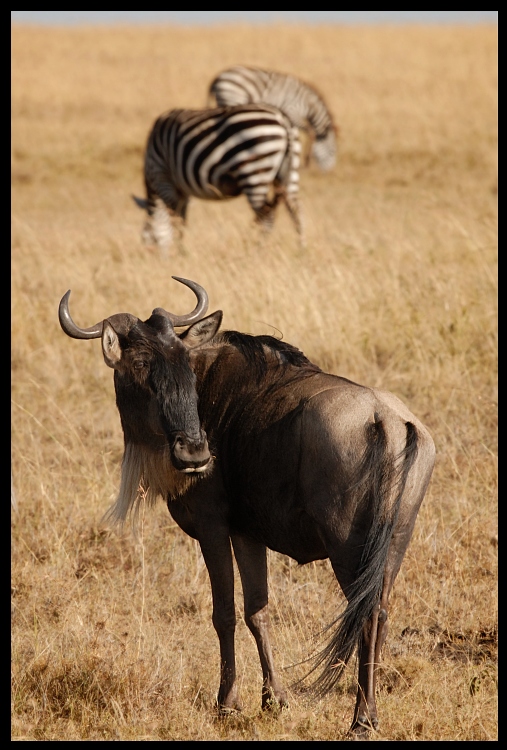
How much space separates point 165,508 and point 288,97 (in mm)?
14216

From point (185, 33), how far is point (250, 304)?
102 feet

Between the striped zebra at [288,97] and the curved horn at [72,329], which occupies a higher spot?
the striped zebra at [288,97]

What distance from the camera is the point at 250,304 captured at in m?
8.23

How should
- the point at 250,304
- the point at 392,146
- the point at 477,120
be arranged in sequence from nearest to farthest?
1. the point at 250,304
2. the point at 392,146
3. the point at 477,120

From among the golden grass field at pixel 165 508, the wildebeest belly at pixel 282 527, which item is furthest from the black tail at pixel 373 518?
the golden grass field at pixel 165 508

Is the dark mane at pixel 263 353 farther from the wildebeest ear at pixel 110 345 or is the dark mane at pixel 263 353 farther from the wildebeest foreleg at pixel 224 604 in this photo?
the wildebeest foreleg at pixel 224 604

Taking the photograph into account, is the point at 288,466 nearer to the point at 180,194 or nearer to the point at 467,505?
the point at 467,505

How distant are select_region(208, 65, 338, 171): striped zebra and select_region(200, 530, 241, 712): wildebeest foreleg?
1515 cm

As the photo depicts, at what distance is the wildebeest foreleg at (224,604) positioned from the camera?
3918mm

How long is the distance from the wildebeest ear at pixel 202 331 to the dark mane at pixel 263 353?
13 cm

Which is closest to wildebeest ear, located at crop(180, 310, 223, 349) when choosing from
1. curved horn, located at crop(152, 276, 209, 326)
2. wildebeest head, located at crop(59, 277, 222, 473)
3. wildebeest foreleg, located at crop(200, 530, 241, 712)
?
wildebeest head, located at crop(59, 277, 222, 473)

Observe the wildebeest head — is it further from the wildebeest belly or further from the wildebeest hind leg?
the wildebeest hind leg

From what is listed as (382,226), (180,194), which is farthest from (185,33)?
(382,226)

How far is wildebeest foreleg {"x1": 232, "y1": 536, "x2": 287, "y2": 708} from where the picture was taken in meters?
4.07
